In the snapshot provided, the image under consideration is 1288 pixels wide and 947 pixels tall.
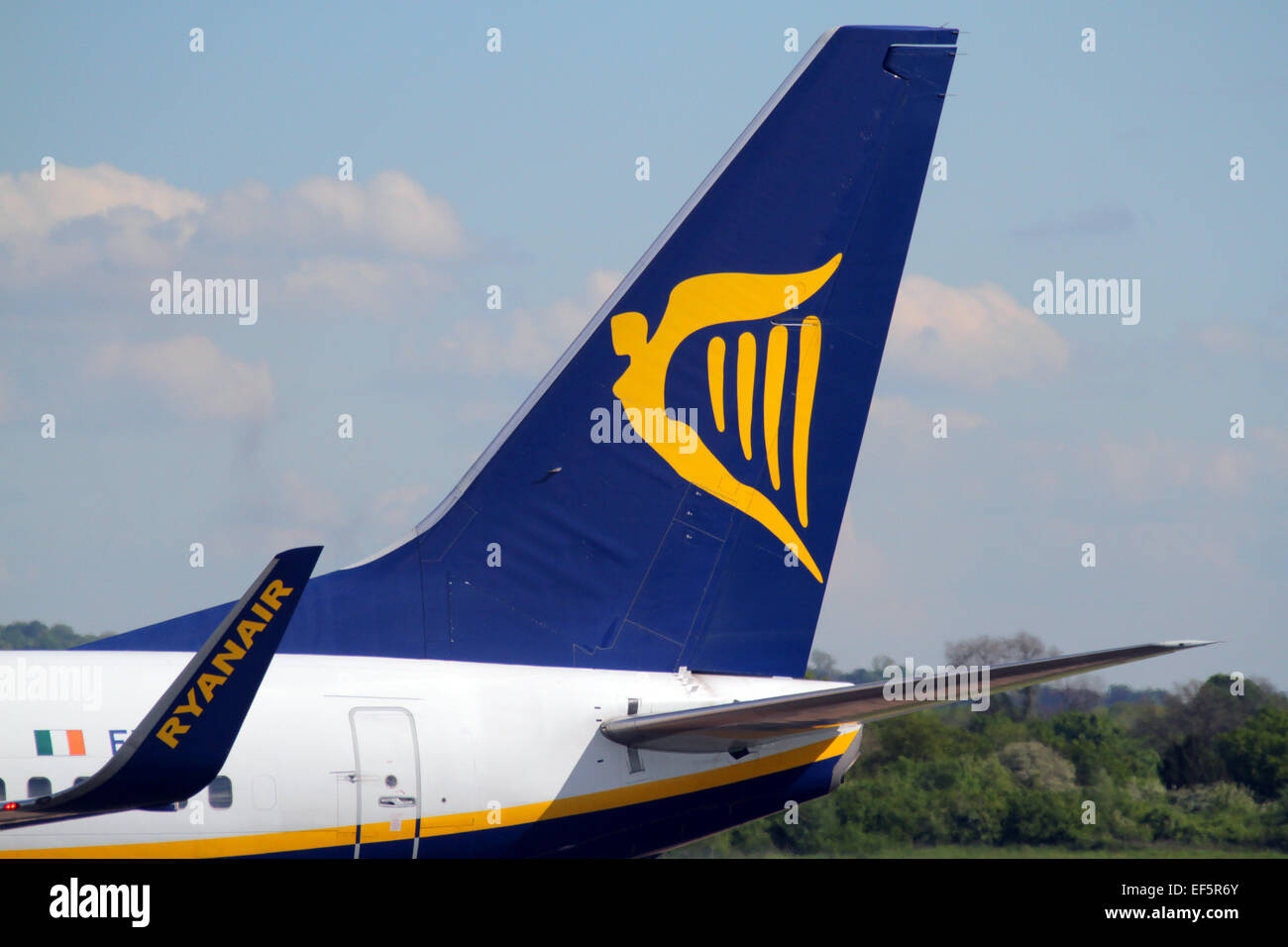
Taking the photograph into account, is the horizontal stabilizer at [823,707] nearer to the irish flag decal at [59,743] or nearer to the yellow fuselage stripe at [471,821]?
the yellow fuselage stripe at [471,821]

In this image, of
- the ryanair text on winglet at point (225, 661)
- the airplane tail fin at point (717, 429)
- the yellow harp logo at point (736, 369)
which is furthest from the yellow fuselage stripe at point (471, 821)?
the ryanair text on winglet at point (225, 661)

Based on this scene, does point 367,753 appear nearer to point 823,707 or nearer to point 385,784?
point 385,784

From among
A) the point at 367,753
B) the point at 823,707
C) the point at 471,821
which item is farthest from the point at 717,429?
the point at 367,753

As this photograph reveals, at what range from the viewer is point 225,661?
793 centimetres

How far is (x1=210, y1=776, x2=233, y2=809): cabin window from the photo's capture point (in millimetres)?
10156

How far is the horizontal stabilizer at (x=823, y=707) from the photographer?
950cm

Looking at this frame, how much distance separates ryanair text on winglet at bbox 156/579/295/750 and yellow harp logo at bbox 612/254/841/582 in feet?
17.1

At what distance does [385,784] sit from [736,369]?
15.4 feet

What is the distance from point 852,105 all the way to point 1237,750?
523 inches

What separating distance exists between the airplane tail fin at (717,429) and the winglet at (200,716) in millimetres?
3538

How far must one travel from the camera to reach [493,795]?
11.1 m

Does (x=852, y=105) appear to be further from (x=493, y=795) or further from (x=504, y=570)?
(x=493, y=795)

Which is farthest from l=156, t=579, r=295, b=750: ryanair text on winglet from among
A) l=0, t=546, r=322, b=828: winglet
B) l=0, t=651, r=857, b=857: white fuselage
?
l=0, t=651, r=857, b=857: white fuselage
